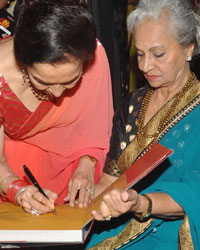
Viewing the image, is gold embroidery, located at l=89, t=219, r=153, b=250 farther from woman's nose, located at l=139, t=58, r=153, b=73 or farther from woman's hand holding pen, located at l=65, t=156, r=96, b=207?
woman's nose, located at l=139, t=58, r=153, b=73

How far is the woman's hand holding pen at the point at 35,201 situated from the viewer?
69.2 inches

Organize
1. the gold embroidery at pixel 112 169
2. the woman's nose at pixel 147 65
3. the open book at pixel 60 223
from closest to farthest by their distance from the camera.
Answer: the open book at pixel 60 223 → the woman's nose at pixel 147 65 → the gold embroidery at pixel 112 169

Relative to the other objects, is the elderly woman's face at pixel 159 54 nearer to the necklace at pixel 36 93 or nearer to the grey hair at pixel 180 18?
the grey hair at pixel 180 18

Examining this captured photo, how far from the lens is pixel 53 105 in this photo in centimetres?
220

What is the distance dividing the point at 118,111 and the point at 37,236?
86cm

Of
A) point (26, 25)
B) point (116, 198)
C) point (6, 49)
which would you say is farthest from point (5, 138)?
point (116, 198)

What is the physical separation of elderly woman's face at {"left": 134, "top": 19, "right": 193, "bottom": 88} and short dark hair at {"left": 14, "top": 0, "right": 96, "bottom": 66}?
0.92 ft

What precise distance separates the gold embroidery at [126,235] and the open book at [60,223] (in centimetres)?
24

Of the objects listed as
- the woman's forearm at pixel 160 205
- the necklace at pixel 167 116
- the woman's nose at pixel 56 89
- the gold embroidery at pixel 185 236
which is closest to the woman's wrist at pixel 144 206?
the woman's forearm at pixel 160 205

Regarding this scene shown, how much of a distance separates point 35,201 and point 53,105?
21.6 inches

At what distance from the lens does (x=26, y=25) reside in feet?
5.63

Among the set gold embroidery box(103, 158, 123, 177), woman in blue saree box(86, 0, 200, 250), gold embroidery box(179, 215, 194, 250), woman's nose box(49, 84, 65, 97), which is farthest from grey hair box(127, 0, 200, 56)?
gold embroidery box(179, 215, 194, 250)

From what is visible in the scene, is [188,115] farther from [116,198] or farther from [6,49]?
[6,49]

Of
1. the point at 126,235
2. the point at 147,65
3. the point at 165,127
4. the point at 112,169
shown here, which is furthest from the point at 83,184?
the point at 147,65
